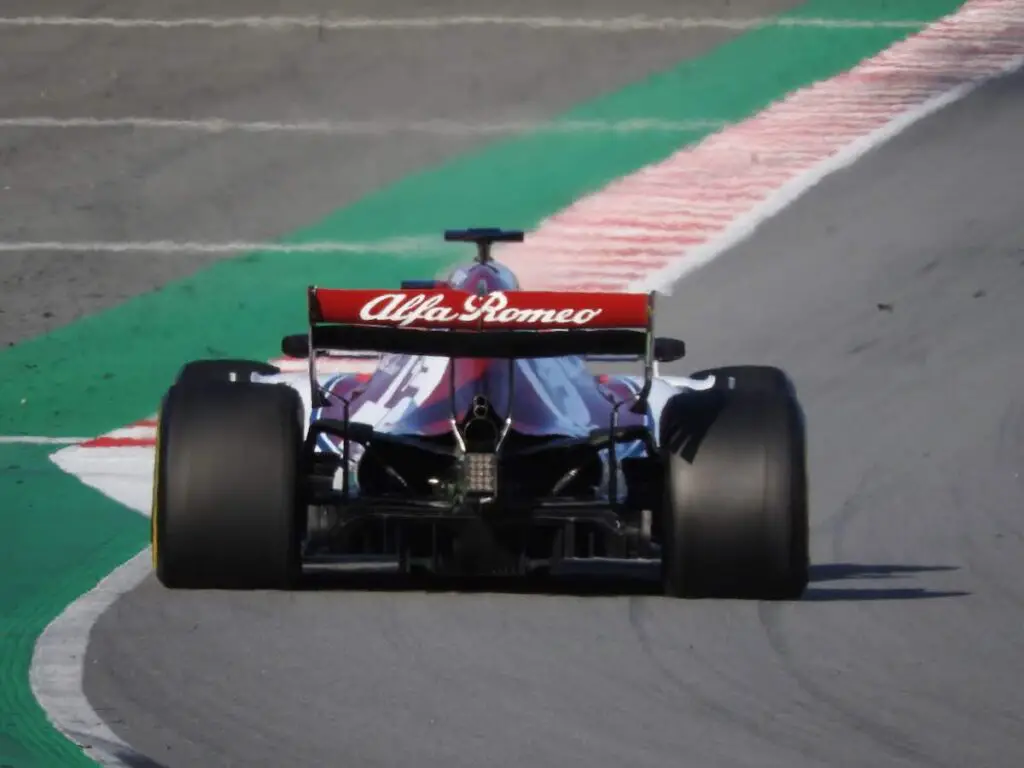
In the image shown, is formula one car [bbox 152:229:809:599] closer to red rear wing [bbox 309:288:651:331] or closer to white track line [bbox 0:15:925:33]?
red rear wing [bbox 309:288:651:331]

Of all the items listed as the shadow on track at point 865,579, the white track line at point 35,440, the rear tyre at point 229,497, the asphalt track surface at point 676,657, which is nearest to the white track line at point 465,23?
the asphalt track surface at point 676,657

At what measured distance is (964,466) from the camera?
1355cm

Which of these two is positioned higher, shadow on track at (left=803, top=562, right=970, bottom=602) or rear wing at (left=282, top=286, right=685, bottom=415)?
rear wing at (left=282, top=286, right=685, bottom=415)

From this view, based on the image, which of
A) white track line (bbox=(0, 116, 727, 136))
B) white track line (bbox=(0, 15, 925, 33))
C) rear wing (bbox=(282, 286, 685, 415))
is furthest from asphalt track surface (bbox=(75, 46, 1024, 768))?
white track line (bbox=(0, 15, 925, 33))

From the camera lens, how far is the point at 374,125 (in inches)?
909

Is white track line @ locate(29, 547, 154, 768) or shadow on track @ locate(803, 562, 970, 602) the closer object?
white track line @ locate(29, 547, 154, 768)

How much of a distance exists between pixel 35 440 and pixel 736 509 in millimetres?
5750

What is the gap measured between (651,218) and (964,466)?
21.9 feet

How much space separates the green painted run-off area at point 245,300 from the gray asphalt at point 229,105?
41cm

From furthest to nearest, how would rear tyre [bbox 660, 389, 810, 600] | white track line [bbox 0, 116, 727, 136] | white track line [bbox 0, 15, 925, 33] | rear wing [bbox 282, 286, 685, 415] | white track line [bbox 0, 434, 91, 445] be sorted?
white track line [bbox 0, 15, 925, 33], white track line [bbox 0, 116, 727, 136], white track line [bbox 0, 434, 91, 445], rear wing [bbox 282, 286, 685, 415], rear tyre [bbox 660, 389, 810, 600]

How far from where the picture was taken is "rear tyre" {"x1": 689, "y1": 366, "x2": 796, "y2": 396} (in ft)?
35.7

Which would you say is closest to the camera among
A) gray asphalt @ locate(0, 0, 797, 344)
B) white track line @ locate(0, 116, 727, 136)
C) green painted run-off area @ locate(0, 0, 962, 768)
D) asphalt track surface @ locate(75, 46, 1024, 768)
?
asphalt track surface @ locate(75, 46, 1024, 768)

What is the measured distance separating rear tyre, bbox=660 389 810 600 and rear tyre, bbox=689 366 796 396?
755 millimetres

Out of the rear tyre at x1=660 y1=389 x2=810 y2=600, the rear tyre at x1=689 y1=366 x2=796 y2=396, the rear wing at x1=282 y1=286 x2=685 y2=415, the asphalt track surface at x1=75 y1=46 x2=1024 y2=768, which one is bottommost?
the asphalt track surface at x1=75 y1=46 x2=1024 y2=768
